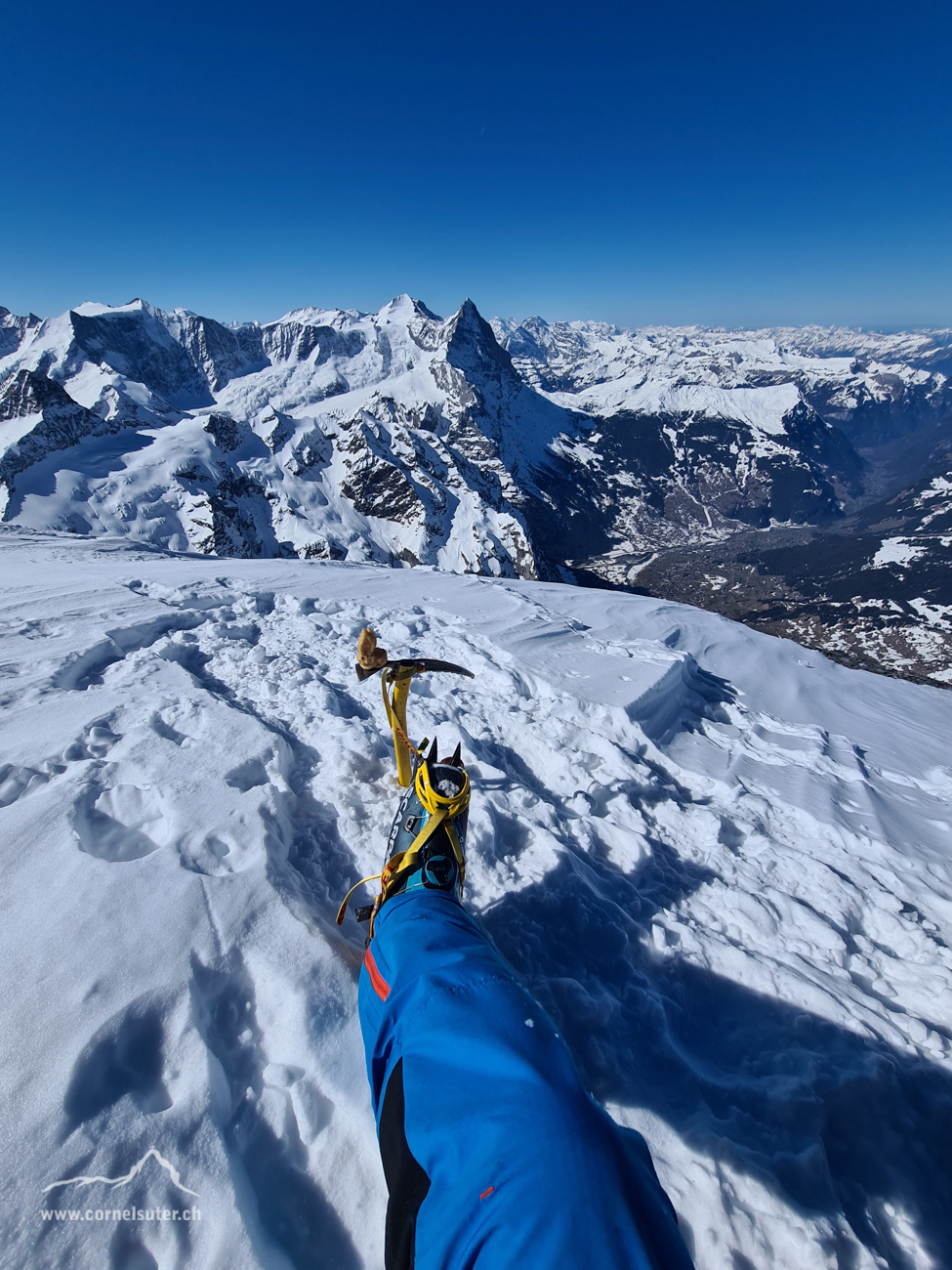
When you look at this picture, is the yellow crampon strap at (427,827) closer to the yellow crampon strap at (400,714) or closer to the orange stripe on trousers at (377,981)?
the orange stripe on trousers at (377,981)

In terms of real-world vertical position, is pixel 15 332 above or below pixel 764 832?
above

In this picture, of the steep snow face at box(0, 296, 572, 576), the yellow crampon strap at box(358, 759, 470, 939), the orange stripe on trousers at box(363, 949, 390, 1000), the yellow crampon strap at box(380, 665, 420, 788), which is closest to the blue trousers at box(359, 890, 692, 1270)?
the orange stripe on trousers at box(363, 949, 390, 1000)

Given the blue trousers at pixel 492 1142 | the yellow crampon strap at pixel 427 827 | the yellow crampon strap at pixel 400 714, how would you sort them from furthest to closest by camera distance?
1. the yellow crampon strap at pixel 400 714
2. the yellow crampon strap at pixel 427 827
3. the blue trousers at pixel 492 1142

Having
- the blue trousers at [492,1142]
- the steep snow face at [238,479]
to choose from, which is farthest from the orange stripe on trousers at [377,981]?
the steep snow face at [238,479]

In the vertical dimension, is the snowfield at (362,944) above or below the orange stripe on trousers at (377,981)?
below

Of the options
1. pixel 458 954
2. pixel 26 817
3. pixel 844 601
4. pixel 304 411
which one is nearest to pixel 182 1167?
pixel 458 954

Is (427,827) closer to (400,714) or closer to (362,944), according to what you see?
(362,944)

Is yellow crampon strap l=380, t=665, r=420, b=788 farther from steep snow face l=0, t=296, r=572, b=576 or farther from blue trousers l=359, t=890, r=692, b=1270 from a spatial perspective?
steep snow face l=0, t=296, r=572, b=576

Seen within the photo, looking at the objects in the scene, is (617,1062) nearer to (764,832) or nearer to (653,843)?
(653,843)
